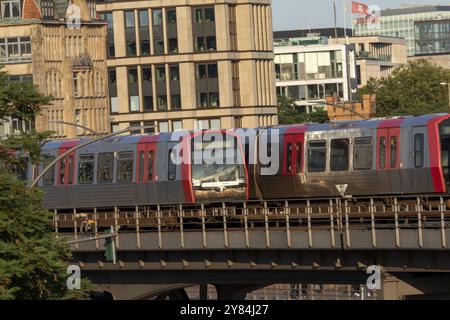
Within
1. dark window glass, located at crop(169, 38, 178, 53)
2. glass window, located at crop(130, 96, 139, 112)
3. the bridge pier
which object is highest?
dark window glass, located at crop(169, 38, 178, 53)

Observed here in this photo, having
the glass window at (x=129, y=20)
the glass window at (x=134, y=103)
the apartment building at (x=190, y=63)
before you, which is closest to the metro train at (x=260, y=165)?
the apartment building at (x=190, y=63)

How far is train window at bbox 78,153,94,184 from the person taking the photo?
211ft

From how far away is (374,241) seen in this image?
46.7 meters

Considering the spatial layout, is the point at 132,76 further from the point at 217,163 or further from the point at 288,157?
the point at 288,157

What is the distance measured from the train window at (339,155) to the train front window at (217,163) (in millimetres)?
4493

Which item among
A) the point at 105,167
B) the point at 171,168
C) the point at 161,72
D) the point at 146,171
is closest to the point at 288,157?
the point at 171,168

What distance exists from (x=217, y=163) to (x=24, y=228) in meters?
25.9

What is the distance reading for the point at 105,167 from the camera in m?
63.8

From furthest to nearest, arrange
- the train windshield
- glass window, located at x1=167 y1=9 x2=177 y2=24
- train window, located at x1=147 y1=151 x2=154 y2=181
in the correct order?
glass window, located at x1=167 y1=9 x2=177 y2=24, train window, located at x1=147 y1=151 x2=154 y2=181, the train windshield

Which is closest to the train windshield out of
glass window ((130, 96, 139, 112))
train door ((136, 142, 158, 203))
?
train door ((136, 142, 158, 203))

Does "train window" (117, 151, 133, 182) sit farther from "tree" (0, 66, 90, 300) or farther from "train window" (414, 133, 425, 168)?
"tree" (0, 66, 90, 300)
